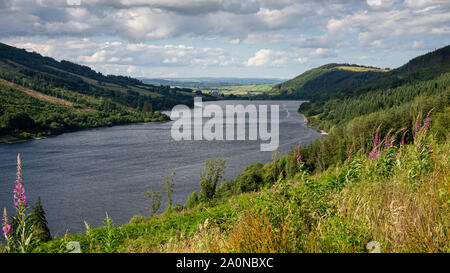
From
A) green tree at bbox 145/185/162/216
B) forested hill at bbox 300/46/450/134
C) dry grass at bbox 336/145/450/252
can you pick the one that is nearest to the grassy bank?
dry grass at bbox 336/145/450/252

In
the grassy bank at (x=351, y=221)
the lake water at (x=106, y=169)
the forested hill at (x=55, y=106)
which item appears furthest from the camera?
the forested hill at (x=55, y=106)

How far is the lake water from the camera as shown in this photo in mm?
38875

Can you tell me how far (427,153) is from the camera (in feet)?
18.4

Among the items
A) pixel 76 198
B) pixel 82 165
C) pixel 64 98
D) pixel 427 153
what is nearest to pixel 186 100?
→ pixel 64 98

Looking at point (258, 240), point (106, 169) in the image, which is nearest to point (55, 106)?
point (106, 169)

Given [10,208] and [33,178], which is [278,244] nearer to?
[10,208]

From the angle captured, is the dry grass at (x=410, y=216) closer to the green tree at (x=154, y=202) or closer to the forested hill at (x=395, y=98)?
the green tree at (x=154, y=202)

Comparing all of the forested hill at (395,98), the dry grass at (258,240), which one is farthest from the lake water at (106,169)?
the dry grass at (258,240)

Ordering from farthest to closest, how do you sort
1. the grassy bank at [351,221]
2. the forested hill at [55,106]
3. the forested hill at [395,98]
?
the forested hill at [55,106] < the forested hill at [395,98] < the grassy bank at [351,221]

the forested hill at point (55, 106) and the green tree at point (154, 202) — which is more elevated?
the forested hill at point (55, 106)

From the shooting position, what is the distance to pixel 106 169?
54.9 meters

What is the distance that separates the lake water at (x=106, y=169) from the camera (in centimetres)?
3888

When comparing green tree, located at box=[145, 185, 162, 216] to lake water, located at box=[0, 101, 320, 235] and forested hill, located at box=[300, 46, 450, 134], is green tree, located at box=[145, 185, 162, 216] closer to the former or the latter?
lake water, located at box=[0, 101, 320, 235]
